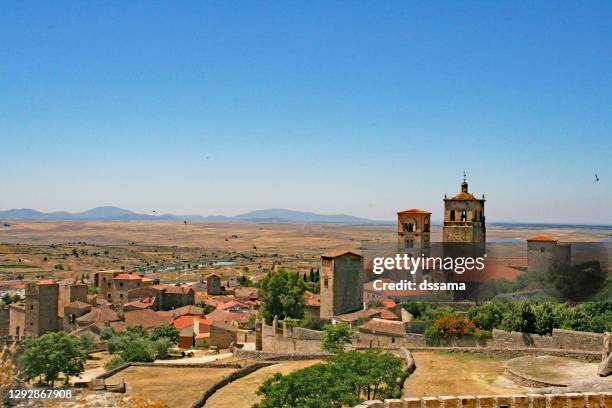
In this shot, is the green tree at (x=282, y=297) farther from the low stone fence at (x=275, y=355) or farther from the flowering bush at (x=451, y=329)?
the flowering bush at (x=451, y=329)

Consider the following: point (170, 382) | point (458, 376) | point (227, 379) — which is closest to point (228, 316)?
point (170, 382)

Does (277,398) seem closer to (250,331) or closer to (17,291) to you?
(250,331)

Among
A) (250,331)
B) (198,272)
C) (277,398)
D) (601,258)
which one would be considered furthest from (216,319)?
(198,272)

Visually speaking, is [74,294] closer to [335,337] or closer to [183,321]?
[183,321]

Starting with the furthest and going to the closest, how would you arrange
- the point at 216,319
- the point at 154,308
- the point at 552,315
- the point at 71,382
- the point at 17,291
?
the point at 17,291 → the point at 154,308 → the point at 216,319 → the point at 71,382 → the point at 552,315

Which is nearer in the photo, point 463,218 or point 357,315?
point 357,315

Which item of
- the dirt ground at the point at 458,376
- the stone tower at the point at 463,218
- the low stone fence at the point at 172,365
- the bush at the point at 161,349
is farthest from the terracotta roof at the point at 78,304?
the dirt ground at the point at 458,376

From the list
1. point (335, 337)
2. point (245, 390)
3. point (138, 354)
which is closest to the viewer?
point (245, 390)
